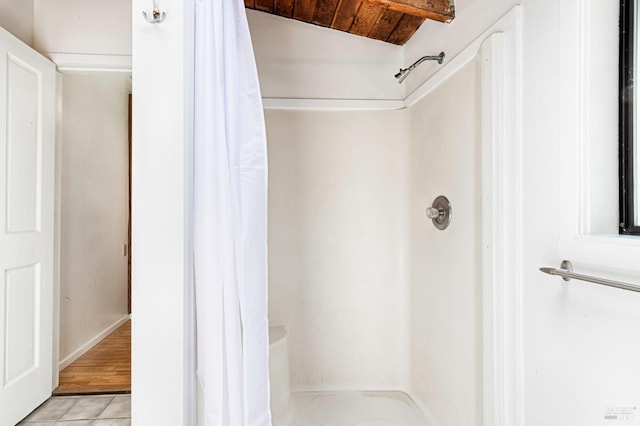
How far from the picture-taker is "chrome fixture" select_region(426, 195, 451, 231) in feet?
5.49

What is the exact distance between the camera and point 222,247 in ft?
3.27

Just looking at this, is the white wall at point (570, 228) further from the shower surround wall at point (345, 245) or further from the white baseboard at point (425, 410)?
the shower surround wall at point (345, 245)

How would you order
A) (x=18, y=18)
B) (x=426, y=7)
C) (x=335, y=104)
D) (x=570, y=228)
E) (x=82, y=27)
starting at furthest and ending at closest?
(x=335, y=104) → (x=82, y=27) → (x=18, y=18) → (x=426, y=7) → (x=570, y=228)

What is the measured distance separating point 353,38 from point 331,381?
224cm

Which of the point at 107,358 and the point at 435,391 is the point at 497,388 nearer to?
the point at 435,391

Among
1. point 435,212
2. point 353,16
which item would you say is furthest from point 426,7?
point 435,212

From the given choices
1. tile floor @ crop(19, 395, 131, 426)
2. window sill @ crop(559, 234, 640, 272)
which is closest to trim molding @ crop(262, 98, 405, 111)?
window sill @ crop(559, 234, 640, 272)

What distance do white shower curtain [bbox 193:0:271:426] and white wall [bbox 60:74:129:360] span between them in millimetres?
1486

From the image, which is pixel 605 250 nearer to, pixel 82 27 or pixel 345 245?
pixel 345 245

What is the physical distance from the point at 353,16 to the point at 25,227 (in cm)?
215

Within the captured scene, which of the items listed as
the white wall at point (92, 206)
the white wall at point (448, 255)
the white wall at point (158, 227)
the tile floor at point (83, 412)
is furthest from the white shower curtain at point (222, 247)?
the white wall at point (92, 206)

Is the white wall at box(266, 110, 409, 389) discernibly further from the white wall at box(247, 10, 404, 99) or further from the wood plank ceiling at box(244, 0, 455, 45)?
the wood plank ceiling at box(244, 0, 455, 45)

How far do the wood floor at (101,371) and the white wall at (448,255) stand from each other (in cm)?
188

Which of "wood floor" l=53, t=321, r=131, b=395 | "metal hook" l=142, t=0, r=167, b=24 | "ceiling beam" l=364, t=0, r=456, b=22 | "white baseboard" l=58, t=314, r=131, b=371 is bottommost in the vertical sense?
"wood floor" l=53, t=321, r=131, b=395
